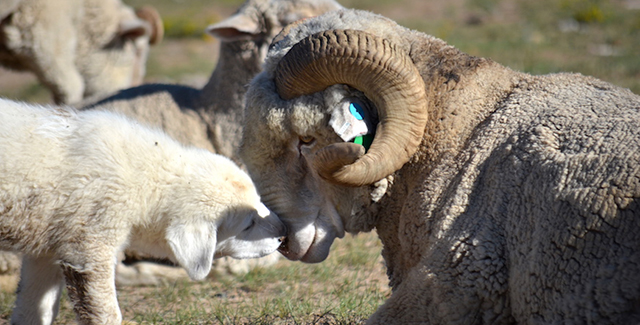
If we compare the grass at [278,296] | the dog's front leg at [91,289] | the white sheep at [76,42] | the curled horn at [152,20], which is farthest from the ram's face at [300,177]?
the curled horn at [152,20]

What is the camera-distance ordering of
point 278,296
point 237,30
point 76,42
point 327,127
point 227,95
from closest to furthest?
point 327,127 < point 278,296 < point 237,30 < point 227,95 < point 76,42

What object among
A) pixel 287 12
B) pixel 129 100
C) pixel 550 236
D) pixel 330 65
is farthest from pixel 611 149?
pixel 129 100

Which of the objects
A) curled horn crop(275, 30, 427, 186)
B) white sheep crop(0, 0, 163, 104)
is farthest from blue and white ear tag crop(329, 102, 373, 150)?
white sheep crop(0, 0, 163, 104)

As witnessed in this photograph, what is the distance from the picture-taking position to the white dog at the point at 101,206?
11.6 feet

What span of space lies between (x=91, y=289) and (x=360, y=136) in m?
1.62

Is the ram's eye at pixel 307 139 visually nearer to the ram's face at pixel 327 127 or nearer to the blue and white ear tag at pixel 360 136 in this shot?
the ram's face at pixel 327 127

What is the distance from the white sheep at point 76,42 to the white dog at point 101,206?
5694 mm

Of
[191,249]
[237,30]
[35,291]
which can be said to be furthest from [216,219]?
[237,30]

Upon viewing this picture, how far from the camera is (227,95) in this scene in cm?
632

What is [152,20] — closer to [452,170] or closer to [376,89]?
[376,89]

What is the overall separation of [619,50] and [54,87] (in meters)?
11.4

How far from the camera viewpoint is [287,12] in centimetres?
621

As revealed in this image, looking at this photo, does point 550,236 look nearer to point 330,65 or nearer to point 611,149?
point 611,149

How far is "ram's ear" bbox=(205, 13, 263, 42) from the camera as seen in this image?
612cm
